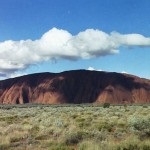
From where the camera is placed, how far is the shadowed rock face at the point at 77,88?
141m

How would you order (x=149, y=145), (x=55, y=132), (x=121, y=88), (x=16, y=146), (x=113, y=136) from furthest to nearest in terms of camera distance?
(x=121, y=88) < (x=55, y=132) < (x=113, y=136) < (x=16, y=146) < (x=149, y=145)

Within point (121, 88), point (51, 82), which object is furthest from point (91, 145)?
point (51, 82)

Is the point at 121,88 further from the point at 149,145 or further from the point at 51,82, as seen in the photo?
the point at 149,145

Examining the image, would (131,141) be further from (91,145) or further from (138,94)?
(138,94)

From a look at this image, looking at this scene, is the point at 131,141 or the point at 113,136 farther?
the point at 113,136

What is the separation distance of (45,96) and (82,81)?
580 inches

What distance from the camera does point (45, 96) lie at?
14888cm

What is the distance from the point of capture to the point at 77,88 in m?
150

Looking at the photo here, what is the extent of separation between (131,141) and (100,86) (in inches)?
5164

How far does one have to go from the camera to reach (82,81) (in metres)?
151

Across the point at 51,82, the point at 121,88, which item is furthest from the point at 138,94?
the point at 51,82

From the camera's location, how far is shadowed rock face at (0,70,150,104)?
141 m

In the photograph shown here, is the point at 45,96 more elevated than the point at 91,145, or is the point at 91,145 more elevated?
the point at 45,96

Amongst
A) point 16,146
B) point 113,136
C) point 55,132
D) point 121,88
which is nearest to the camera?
point 16,146
